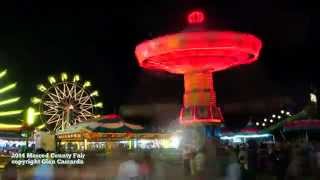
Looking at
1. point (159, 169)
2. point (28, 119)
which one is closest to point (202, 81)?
point (159, 169)

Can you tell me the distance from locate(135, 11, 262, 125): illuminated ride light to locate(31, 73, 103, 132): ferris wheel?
57.4ft

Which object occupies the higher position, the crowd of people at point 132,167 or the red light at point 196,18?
the red light at point 196,18

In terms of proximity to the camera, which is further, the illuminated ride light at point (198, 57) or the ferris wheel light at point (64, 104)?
the ferris wheel light at point (64, 104)

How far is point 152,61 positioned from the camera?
1210 inches

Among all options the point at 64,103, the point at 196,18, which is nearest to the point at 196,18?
the point at 196,18

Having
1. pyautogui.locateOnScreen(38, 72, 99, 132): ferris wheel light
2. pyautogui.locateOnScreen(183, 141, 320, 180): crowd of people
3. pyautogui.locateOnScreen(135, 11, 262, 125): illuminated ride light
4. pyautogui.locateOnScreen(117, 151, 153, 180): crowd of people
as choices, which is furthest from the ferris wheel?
pyautogui.locateOnScreen(117, 151, 153, 180): crowd of people

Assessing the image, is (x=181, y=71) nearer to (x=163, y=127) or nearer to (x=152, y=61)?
(x=152, y=61)

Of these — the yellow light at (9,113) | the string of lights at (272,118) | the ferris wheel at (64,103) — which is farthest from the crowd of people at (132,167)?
the string of lights at (272,118)

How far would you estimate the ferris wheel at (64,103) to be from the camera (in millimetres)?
48312

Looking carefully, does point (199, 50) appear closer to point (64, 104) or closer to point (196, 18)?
point (196, 18)

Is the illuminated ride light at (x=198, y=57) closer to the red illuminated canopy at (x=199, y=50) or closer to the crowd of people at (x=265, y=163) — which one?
the red illuminated canopy at (x=199, y=50)

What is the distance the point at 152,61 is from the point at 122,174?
1935 centimetres

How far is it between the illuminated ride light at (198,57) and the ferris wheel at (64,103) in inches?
688

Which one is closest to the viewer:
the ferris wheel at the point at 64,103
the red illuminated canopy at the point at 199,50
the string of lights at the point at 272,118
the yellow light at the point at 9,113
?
the red illuminated canopy at the point at 199,50
